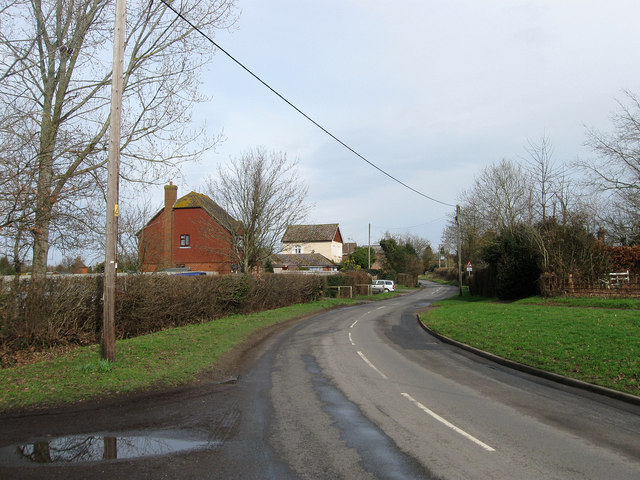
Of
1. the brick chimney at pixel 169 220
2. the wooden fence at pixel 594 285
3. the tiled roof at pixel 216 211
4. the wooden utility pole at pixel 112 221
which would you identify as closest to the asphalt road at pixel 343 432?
the wooden utility pole at pixel 112 221

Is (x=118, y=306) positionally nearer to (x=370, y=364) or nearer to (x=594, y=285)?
(x=370, y=364)

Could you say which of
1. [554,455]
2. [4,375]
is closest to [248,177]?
[4,375]

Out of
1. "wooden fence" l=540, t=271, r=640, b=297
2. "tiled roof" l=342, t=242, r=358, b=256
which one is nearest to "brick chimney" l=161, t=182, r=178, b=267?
"wooden fence" l=540, t=271, r=640, b=297

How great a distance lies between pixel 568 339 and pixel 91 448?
11.3m

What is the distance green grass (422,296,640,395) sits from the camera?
9219mm

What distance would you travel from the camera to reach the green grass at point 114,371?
7426mm

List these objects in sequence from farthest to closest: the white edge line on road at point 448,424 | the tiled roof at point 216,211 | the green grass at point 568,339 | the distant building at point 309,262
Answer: the distant building at point 309,262, the tiled roof at point 216,211, the green grass at point 568,339, the white edge line on road at point 448,424

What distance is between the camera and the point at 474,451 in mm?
5312

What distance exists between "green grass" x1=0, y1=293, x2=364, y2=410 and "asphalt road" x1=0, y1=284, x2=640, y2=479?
0.62m

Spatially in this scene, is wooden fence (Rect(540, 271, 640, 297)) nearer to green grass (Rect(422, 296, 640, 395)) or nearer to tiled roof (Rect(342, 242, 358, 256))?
green grass (Rect(422, 296, 640, 395))

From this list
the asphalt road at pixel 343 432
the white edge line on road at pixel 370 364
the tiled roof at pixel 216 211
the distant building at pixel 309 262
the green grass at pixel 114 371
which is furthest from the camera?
the distant building at pixel 309 262

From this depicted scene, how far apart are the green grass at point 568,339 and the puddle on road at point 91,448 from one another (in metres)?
7.56

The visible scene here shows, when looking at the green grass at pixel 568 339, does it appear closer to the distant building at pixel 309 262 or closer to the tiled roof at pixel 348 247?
the distant building at pixel 309 262

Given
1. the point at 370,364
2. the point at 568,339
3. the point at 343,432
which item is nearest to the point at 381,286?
the point at 568,339
